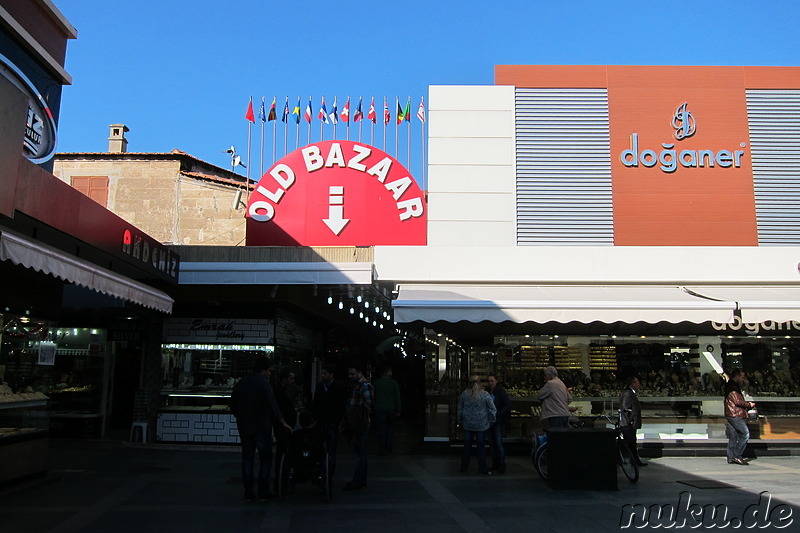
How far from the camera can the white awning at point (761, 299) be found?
10828mm

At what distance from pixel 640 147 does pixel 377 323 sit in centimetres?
1144

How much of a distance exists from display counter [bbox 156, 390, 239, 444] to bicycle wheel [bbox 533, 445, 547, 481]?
6.59 metres

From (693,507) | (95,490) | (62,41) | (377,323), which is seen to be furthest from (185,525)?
(377,323)

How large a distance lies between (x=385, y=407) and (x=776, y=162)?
31.5 feet

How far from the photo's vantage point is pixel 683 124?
13.6m

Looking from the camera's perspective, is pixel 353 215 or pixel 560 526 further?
pixel 353 215

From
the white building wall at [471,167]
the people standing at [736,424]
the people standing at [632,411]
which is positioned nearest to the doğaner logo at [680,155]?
the white building wall at [471,167]

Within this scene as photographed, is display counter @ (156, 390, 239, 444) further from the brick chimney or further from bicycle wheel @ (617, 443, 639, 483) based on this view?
the brick chimney

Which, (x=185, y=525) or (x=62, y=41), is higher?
(x=62, y=41)

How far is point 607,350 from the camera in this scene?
44.1 ft

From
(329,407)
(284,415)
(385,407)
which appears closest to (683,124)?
(385,407)

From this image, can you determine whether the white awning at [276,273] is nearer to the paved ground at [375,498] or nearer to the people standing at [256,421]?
the paved ground at [375,498]

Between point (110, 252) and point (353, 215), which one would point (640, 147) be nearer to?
point (353, 215)

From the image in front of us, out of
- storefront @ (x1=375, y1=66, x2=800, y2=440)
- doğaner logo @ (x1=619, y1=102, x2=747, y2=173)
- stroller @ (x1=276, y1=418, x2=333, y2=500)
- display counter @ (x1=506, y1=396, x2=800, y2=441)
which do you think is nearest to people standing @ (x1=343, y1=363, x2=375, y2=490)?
stroller @ (x1=276, y1=418, x2=333, y2=500)
